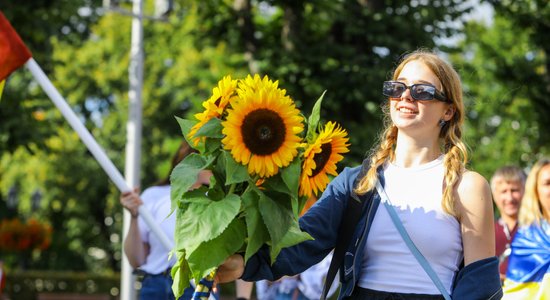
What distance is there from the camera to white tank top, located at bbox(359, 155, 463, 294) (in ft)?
10.7

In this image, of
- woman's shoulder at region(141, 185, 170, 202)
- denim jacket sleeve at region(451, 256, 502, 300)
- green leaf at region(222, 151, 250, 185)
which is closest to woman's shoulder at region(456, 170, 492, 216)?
denim jacket sleeve at region(451, 256, 502, 300)

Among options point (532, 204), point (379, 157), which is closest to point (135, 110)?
point (532, 204)

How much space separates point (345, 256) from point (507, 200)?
4465mm

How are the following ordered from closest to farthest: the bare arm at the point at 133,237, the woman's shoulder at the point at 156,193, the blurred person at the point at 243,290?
the bare arm at the point at 133,237 < the woman's shoulder at the point at 156,193 < the blurred person at the point at 243,290

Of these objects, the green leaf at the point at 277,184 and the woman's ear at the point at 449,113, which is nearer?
the green leaf at the point at 277,184

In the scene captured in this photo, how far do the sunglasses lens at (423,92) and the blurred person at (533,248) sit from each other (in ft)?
8.63

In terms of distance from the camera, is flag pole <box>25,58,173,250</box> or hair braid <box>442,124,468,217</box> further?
flag pole <box>25,58,173,250</box>

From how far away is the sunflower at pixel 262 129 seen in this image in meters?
3.10

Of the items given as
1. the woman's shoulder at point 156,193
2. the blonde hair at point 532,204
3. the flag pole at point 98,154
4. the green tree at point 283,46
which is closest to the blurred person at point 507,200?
the blonde hair at point 532,204

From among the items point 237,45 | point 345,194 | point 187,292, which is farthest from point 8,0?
point 345,194

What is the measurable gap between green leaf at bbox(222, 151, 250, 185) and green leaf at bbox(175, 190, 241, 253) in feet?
0.18

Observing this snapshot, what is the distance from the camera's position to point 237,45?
1661 centimetres

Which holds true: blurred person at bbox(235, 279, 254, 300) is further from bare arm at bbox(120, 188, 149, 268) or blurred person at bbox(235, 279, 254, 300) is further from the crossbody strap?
the crossbody strap

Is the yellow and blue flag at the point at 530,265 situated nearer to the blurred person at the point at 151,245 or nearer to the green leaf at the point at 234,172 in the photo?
the blurred person at the point at 151,245
